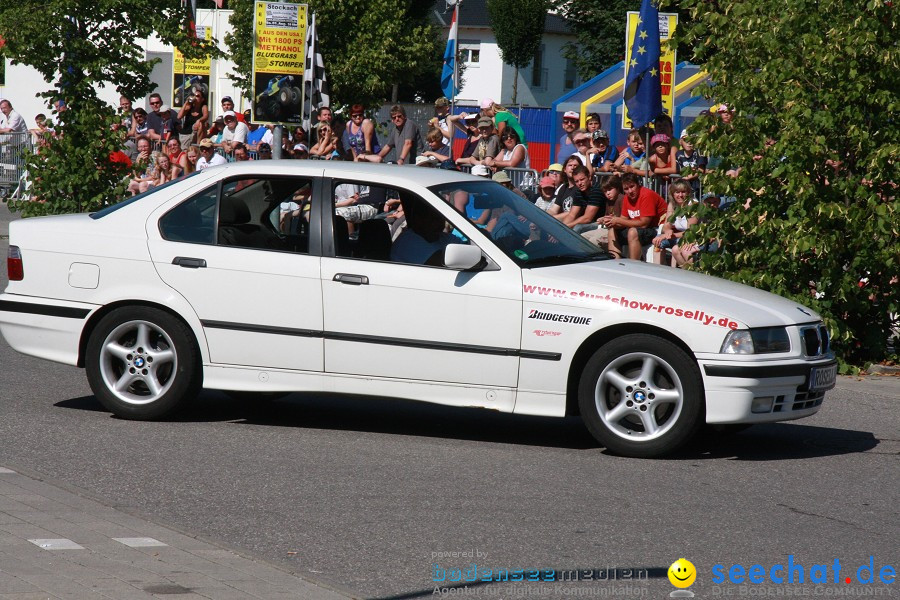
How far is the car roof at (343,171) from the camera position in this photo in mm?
Answer: 8320

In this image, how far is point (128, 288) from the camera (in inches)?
331

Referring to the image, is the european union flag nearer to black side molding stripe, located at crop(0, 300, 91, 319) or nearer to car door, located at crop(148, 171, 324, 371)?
car door, located at crop(148, 171, 324, 371)

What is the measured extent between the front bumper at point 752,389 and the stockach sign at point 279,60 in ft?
37.6

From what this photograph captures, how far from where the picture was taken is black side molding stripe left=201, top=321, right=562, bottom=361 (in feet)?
25.4

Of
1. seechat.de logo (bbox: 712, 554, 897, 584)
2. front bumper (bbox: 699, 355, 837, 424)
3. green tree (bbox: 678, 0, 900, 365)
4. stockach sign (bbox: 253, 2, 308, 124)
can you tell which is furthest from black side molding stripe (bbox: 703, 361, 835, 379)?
stockach sign (bbox: 253, 2, 308, 124)

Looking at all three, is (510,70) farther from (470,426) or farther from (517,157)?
(470,426)

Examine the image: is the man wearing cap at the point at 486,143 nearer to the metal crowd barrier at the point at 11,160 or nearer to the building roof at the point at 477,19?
the metal crowd barrier at the point at 11,160

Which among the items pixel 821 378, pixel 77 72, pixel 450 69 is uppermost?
pixel 450 69

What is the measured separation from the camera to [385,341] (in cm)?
794

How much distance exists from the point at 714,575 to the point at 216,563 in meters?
2.03

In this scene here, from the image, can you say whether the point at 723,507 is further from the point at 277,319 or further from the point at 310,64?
the point at 310,64

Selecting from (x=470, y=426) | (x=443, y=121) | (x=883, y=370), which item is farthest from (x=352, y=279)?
(x=443, y=121)

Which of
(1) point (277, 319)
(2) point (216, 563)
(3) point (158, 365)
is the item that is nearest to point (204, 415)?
(3) point (158, 365)

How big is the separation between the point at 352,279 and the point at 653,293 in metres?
1.80
